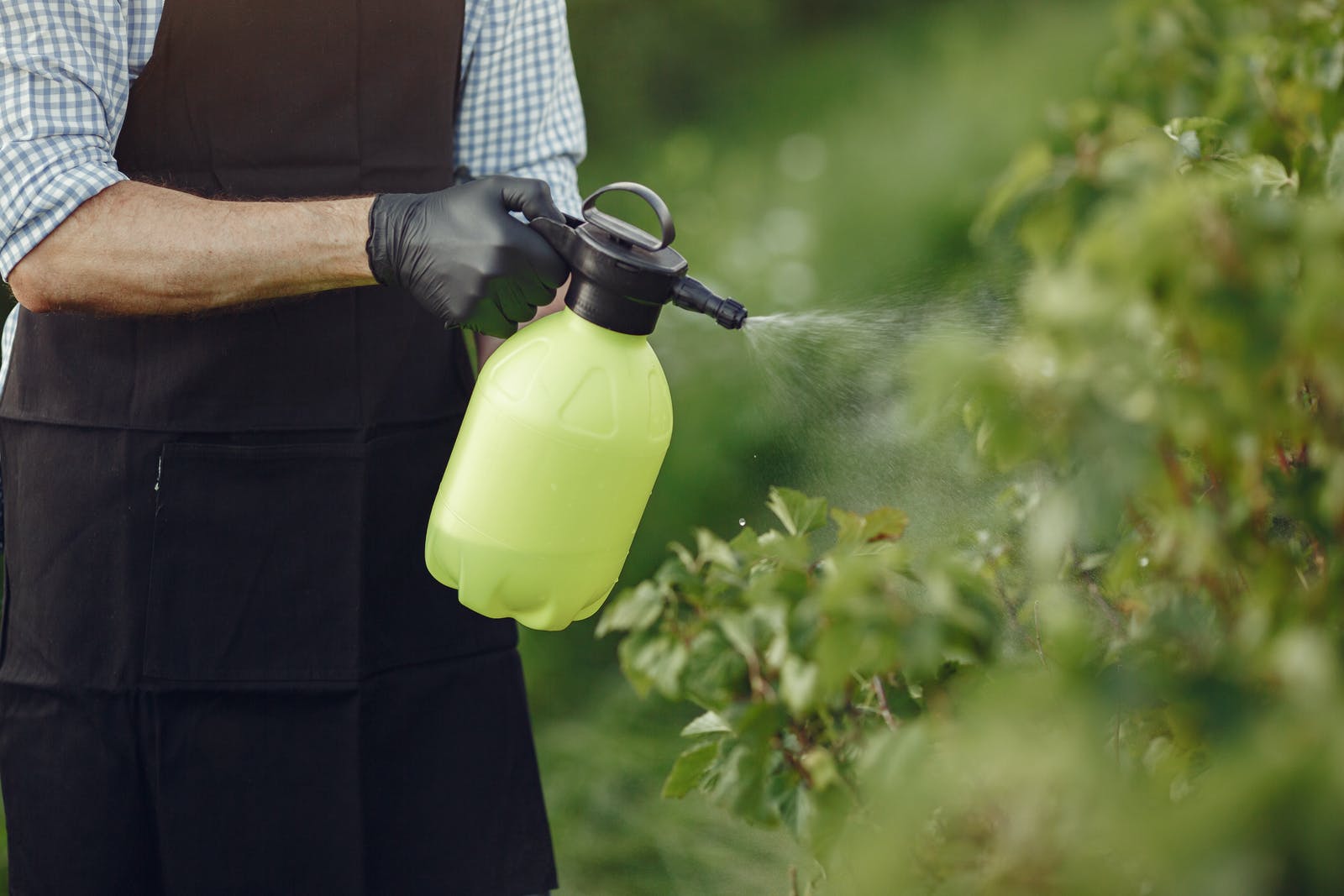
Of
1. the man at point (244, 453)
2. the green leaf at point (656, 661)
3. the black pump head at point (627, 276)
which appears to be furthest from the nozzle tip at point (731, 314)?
the green leaf at point (656, 661)

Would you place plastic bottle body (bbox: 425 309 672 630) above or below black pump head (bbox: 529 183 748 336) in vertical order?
below

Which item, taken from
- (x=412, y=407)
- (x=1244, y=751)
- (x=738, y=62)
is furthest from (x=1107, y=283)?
(x=738, y=62)

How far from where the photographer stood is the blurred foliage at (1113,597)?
2.04 ft

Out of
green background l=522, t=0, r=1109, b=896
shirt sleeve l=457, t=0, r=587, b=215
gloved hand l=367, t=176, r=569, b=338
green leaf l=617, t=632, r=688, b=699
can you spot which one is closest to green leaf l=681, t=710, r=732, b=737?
green leaf l=617, t=632, r=688, b=699

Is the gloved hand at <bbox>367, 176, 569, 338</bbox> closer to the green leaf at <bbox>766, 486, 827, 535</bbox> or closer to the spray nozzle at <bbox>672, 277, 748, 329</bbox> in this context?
the spray nozzle at <bbox>672, 277, 748, 329</bbox>

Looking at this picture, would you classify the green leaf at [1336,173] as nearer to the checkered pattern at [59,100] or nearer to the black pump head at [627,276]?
the black pump head at [627,276]

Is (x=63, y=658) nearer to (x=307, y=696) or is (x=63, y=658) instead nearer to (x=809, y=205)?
(x=307, y=696)

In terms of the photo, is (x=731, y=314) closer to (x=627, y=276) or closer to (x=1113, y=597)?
(x=627, y=276)

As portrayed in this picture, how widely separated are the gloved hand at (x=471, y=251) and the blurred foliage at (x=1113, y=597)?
457 millimetres

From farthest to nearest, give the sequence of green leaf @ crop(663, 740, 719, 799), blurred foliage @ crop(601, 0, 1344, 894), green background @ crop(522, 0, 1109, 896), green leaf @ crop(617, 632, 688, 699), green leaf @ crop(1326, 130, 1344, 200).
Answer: green background @ crop(522, 0, 1109, 896), green leaf @ crop(663, 740, 719, 799), green leaf @ crop(617, 632, 688, 699), green leaf @ crop(1326, 130, 1344, 200), blurred foliage @ crop(601, 0, 1344, 894)

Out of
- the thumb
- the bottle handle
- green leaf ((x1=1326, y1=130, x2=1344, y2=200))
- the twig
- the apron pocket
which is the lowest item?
the apron pocket

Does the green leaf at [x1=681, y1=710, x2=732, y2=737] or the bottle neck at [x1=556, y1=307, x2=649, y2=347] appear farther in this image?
the bottle neck at [x1=556, y1=307, x2=649, y2=347]

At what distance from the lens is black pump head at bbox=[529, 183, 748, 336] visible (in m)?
1.34

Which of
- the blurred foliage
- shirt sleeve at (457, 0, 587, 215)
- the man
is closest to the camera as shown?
the blurred foliage
